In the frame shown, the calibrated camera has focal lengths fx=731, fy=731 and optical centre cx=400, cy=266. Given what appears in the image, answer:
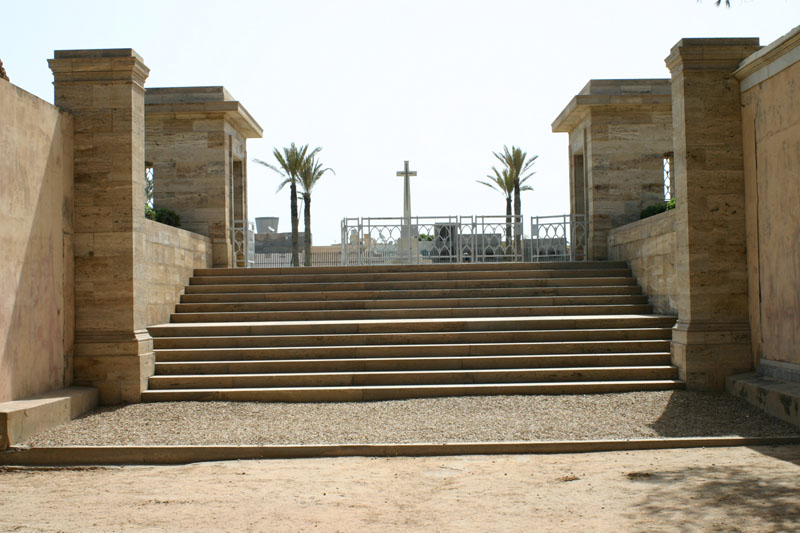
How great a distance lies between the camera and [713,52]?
9898 millimetres

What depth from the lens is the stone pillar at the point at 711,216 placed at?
9633mm

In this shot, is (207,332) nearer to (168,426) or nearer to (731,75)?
(168,426)

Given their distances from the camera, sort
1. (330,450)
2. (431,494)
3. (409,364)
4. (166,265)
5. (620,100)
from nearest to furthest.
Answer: (431,494), (330,450), (409,364), (166,265), (620,100)

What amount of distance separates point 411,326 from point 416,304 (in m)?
1.33

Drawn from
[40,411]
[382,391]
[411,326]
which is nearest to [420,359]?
[382,391]

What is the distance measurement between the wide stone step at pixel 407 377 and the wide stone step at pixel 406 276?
3.94m

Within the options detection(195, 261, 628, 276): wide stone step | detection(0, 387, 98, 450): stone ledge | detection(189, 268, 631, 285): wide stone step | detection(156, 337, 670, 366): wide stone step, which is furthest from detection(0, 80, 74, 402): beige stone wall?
detection(195, 261, 628, 276): wide stone step

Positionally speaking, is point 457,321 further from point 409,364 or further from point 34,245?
point 34,245

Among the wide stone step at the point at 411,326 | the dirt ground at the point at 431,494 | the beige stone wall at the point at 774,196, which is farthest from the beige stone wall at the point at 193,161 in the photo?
the beige stone wall at the point at 774,196

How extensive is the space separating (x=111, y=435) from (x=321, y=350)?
336cm

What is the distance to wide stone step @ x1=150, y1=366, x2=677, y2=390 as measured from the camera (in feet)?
32.1

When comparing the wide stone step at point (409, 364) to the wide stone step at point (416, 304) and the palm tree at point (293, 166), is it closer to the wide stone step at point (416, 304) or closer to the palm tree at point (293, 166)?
the wide stone step at point (416, 304)

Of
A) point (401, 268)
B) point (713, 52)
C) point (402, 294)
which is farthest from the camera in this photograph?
point (401, 268)

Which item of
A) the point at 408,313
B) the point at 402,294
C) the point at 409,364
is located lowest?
the point at 409,364
